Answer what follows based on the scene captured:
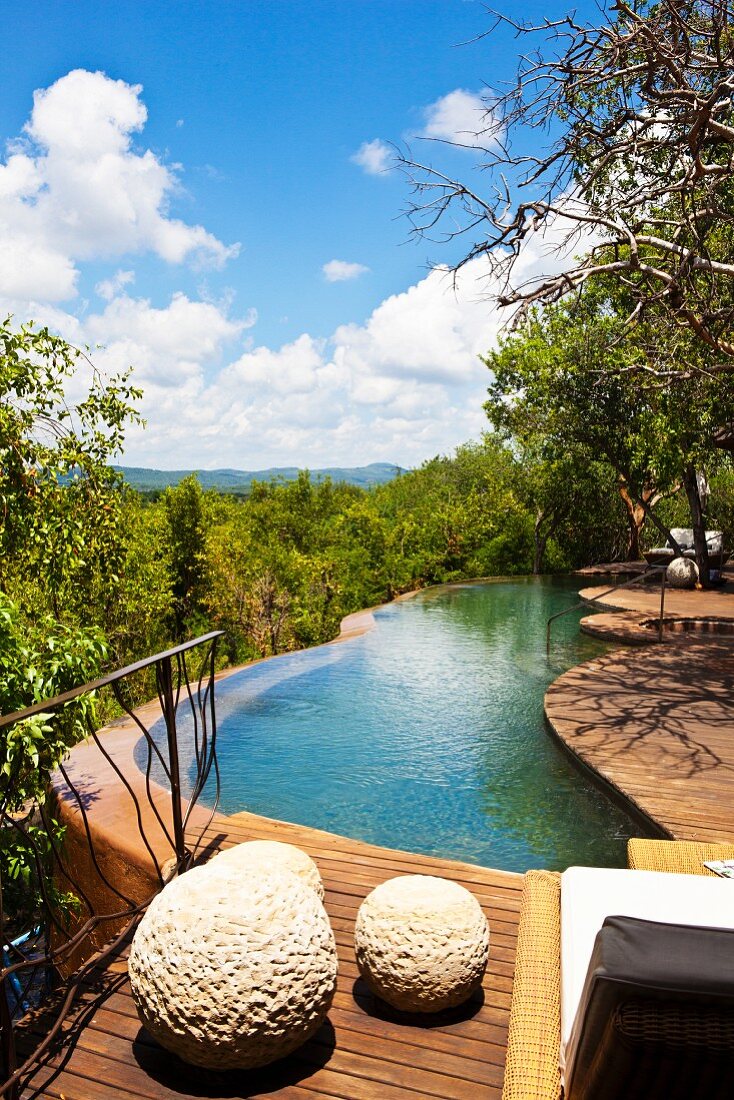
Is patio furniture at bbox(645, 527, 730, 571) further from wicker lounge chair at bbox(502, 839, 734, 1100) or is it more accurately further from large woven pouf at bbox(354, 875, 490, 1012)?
large woven pouf at bbox(354, 875, 490, 1012)

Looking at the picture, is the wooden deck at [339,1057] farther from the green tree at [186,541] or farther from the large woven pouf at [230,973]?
the green tree at [186,541]

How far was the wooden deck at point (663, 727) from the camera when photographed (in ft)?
16.2

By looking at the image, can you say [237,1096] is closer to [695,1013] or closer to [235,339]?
[695,1013]

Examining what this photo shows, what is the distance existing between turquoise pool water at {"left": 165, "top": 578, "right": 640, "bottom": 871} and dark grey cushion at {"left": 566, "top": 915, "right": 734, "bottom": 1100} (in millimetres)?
3640

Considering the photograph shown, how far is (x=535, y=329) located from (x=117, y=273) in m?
8.99

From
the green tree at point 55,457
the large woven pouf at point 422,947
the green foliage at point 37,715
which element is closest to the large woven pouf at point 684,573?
the green tree at point 55,457

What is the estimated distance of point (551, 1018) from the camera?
223 cm

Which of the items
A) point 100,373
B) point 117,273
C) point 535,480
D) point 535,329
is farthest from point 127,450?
point 535,480

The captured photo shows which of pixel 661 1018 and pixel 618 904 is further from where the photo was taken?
pixel 618 904

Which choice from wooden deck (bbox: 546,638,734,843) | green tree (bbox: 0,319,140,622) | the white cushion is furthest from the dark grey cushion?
green tree (bbox: 0,319,140,622)

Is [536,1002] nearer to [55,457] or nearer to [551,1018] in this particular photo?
[551,1018]

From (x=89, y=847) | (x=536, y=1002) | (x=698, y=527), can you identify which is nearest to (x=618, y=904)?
(x=536, y=1002)

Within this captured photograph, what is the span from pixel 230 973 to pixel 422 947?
68 cm

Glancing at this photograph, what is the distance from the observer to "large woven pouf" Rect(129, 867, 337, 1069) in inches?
82.4
